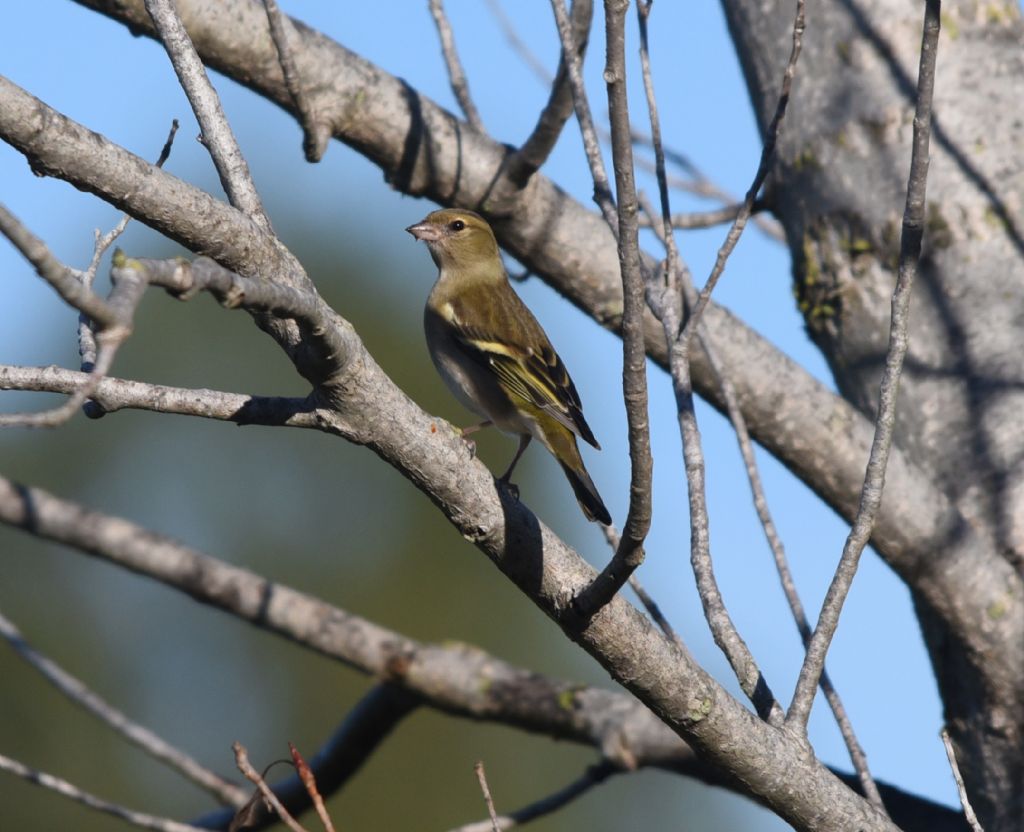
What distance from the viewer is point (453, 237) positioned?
6.39 meters

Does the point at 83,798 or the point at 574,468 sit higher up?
the point at 574,468

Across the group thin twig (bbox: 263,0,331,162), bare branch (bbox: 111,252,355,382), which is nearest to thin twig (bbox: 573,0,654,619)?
bare branch (bbox: 111,252,355,382)

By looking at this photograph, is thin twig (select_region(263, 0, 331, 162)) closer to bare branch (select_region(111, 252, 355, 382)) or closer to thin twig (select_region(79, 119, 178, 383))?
thin twig (select_region(79, 119, 178, 383))

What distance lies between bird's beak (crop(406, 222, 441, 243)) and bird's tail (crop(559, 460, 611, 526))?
2.17 meters

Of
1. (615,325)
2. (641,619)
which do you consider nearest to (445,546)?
(615,325)

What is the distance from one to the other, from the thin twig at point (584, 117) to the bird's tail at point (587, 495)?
38.8 inches

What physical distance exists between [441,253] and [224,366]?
57.0 ft

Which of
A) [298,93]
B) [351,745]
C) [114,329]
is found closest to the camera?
[114,329]

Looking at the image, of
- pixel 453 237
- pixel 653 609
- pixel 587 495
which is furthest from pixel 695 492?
pixel 453 237

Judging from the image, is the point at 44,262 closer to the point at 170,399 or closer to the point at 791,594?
the point at 170,399

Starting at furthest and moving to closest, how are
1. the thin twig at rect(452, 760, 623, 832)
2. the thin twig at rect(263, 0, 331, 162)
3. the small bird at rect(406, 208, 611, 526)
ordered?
1. the small bird at rect(406, 208, 611, 526)
2. the thin twig at rect(452, 760, 623, 832)
3. the thin twig at rect(263, 0, 331, 162)

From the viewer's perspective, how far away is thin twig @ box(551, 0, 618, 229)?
128 inches

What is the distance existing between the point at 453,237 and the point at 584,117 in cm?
312

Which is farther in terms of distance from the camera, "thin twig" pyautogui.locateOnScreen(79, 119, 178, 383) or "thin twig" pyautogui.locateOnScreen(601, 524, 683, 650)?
"thin twig" pyautogui.locateOnScreen(601, 524, 683, 650)
